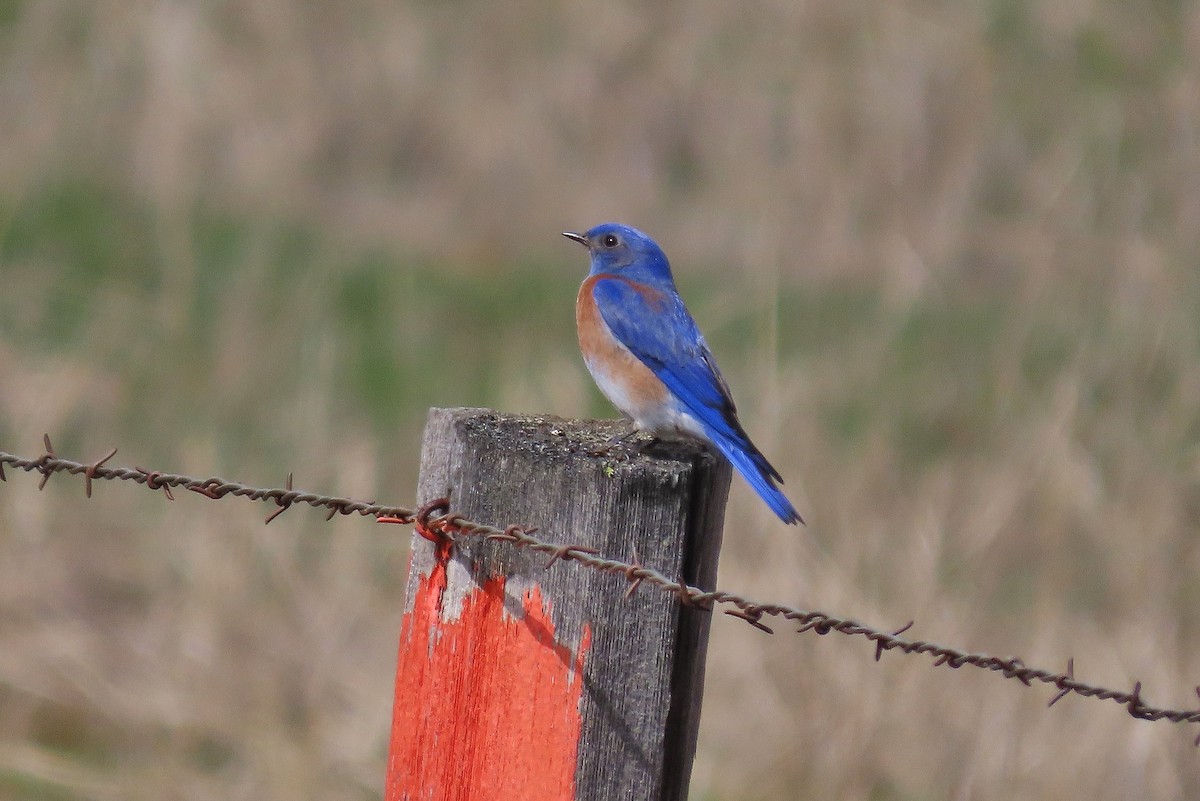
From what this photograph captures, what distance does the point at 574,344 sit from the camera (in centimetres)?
995

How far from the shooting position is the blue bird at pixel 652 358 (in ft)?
13.5

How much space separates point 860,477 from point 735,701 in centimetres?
173

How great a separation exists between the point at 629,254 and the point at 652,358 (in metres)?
0.71

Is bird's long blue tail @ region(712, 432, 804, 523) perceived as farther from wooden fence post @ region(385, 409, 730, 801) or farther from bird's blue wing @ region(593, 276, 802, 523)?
wooden fence post @ region(385, 409, 730, 801)

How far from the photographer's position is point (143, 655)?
633 centimetres

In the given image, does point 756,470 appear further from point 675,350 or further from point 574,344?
point 574,344

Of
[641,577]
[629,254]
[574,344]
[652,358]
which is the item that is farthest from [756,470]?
[574,344]

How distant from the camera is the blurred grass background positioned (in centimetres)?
555

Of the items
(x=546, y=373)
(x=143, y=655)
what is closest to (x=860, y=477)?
(x=546, y=373)

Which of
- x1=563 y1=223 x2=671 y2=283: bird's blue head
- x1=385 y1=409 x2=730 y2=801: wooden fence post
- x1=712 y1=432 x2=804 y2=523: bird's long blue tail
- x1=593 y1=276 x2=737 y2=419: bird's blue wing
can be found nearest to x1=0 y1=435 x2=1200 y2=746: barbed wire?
x1=385 y1=409 x2=730 y2=801: wooden fence post

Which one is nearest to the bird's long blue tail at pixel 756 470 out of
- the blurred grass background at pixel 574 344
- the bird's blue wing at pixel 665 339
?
the bird's blue wing at pixel 665 339

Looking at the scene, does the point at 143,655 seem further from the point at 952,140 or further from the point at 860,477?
the point at 952,140

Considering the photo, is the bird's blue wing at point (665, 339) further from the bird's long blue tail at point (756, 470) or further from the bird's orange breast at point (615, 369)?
the bird's long blue tail at point (756, 470)

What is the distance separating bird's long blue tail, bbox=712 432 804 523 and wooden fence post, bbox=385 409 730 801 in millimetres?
902
